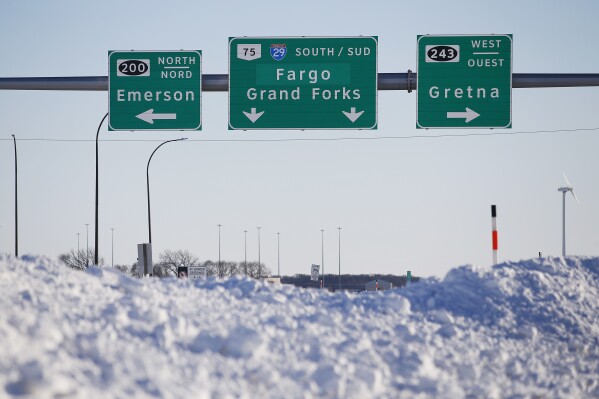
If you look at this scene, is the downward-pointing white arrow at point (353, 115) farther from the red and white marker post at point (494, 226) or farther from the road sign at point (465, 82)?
the red and white marker post at point (494, 226)

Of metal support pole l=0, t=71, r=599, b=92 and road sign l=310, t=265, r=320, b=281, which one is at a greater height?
metal support pole l=0, t=71, r=599, b=92

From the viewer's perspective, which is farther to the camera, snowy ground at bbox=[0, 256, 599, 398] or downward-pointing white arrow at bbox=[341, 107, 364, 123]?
downward-pointing white arrow at bbox=[341, 107, 364, 123]

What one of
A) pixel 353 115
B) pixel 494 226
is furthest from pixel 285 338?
pixel 353 115

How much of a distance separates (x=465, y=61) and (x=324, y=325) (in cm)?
1402

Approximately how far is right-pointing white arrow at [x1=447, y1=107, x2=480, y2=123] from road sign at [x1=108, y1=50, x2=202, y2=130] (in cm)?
617

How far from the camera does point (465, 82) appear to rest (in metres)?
25.6

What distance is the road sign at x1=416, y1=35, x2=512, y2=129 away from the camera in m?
25.5

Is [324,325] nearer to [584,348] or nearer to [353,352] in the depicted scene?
[353,352]

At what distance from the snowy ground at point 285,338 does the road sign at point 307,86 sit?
8887 mm

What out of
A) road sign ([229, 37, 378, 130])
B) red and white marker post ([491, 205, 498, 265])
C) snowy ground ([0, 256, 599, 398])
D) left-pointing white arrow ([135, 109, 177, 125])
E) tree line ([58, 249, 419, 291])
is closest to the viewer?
snowy ground ([0, 256, 599, 398])

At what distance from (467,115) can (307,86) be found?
396 cm

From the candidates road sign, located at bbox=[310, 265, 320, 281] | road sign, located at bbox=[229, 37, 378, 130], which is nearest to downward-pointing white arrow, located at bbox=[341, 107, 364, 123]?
road sign, located at bbox=[229, 37, 378, 130]

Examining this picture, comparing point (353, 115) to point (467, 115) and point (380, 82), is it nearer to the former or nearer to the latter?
point (380, 82)

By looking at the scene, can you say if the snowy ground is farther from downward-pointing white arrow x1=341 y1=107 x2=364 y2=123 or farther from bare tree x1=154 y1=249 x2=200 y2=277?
bare tree x1=154 y1=249 x2=200 y2=277
